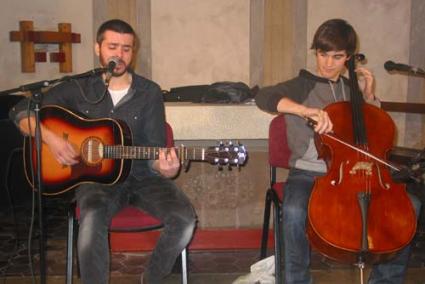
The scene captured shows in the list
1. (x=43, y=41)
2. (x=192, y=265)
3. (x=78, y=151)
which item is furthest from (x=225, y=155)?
(x=43, y=41)

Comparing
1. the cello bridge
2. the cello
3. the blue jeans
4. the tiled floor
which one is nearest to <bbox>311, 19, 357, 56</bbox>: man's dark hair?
the cello

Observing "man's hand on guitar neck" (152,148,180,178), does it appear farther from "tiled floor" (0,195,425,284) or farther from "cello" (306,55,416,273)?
"tiled floor" (0,195,425,284)

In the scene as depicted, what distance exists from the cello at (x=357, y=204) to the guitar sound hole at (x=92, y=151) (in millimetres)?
1026

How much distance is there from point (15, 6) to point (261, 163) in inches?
135

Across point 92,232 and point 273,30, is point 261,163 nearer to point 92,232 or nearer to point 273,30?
point 92,232

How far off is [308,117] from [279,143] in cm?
52

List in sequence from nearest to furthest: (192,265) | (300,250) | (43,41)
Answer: (300,250), (192,265), (43,41)

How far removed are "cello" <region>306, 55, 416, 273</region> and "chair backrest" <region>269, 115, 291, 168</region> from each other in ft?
1.59

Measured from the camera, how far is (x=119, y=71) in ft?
8.40

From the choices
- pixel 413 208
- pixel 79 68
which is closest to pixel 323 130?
pixel 413 208

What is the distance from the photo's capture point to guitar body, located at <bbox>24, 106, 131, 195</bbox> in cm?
252

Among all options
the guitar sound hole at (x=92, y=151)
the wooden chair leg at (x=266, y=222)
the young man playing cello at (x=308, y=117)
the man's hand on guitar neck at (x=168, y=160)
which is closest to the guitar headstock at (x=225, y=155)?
the man's hand on guitar neck at (x=168, y=160)

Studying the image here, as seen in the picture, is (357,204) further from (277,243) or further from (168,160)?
(168,160)

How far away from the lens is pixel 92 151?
100 inches
